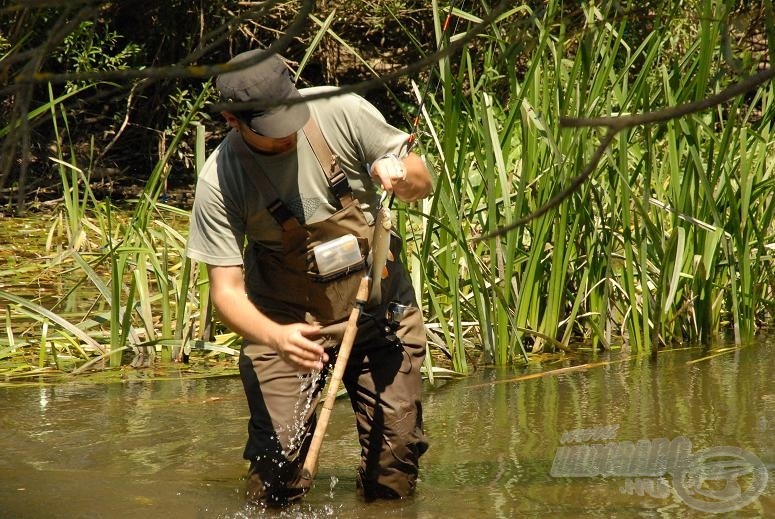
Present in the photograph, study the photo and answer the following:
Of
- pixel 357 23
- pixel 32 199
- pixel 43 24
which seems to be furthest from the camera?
pixel 357 23

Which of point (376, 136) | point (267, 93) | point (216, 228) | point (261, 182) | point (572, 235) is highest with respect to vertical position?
point (267, 93)

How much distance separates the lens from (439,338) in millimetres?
5121

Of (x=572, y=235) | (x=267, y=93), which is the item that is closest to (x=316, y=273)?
(x=267, y=93)

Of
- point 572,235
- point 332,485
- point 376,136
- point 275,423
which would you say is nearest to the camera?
point 376,136

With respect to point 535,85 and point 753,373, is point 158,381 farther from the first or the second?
point 753,373

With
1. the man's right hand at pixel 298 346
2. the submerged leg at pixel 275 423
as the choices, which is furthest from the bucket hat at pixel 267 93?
the submerged leg at pixel 275 423

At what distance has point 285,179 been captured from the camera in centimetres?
339

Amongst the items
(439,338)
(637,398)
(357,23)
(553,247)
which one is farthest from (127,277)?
(357,23)

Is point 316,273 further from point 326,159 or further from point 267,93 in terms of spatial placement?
point 267,93

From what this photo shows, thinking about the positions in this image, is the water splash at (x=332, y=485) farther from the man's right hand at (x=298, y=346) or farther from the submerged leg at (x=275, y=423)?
the man's right hand at (x=298, y=346)

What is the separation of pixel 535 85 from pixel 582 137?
580 mm

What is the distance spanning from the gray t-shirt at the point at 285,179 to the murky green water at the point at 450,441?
2.76 feet

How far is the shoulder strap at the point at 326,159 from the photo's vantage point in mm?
3377

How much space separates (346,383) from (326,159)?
72cm
